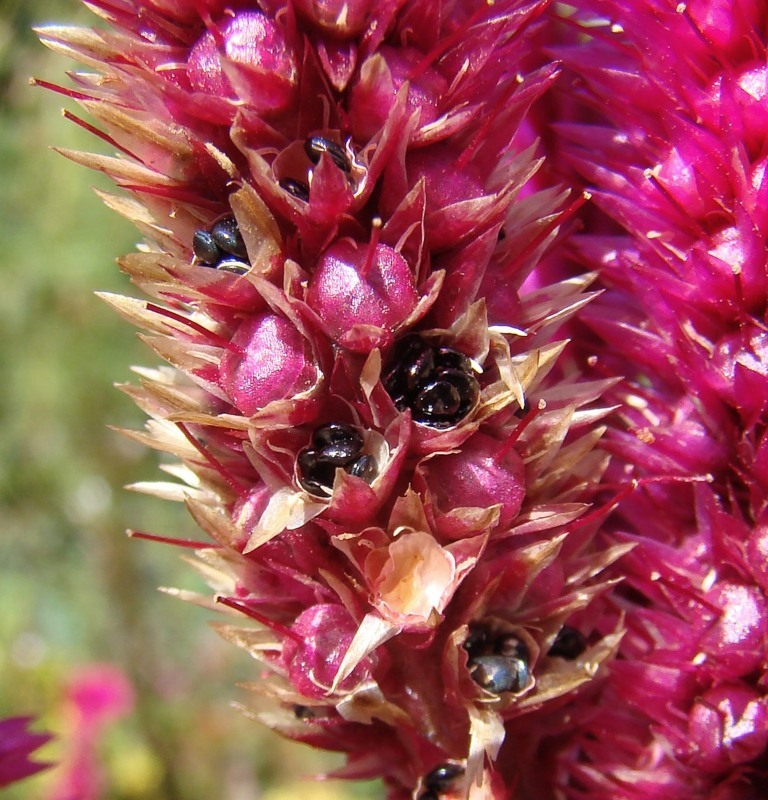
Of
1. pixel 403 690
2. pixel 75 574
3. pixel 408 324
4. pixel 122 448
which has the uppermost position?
pixel 408 324

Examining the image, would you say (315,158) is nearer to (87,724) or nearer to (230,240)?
(230,240)

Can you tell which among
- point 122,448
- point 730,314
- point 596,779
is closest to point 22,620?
point 122,448

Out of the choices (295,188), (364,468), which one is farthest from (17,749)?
(295,188)

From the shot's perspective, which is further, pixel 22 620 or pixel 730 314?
pixel 22 620

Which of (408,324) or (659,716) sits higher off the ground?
(408,324)

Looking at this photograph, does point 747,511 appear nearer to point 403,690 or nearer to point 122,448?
point 403,690

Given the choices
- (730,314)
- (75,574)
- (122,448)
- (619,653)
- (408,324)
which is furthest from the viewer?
(75,574)

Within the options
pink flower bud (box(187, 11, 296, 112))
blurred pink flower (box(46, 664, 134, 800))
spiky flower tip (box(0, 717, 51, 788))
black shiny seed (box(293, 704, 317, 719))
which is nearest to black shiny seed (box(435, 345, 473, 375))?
pink flower bud (box(187, 11, 296, 112))
